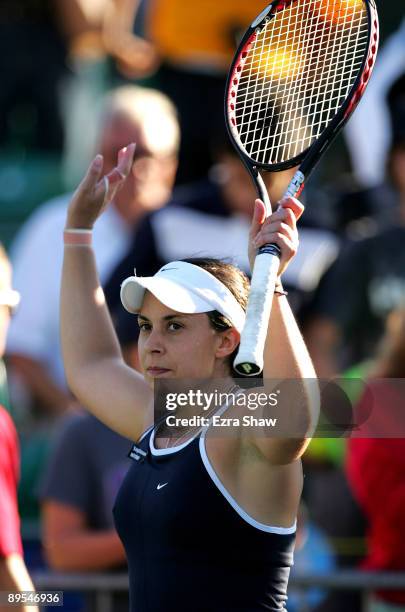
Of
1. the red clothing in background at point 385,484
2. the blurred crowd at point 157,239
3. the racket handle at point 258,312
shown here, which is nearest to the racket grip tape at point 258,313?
the racket handle at point 258,312

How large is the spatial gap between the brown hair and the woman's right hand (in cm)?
33

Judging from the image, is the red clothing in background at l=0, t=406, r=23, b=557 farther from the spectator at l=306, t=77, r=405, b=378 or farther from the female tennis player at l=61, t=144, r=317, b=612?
the spectator at l=306, t=77, r=405, b=378

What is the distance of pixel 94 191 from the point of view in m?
3.14

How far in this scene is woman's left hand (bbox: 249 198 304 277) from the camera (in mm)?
2504

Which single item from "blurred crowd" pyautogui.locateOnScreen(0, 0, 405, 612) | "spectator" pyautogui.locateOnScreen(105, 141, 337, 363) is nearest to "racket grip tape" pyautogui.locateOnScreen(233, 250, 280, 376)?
"blurred crowd" pyautogui.locateOnScreen(0, 0, 405, 612)

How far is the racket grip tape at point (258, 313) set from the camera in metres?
2.28

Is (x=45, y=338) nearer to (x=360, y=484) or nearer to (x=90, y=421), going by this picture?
(x=90, y=421)

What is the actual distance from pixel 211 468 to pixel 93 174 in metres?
0.88

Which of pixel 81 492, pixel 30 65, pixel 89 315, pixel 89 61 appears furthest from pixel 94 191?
pixel 89 61

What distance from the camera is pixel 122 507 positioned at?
2766 millimetres

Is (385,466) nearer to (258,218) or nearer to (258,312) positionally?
(258,218)

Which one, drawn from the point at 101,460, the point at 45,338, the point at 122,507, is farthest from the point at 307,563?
the point at 122,507

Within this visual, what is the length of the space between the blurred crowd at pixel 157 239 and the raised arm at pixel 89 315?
0.35 meters

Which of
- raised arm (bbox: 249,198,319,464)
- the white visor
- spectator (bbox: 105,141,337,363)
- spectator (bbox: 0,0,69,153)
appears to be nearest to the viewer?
raised arm (bbox: 249,198,319,464)
